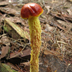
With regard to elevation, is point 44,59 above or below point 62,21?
below

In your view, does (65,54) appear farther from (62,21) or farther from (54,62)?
(62,21)

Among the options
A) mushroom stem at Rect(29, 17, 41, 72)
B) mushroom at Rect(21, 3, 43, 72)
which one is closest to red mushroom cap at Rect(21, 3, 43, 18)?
mushroom at Rect(21, 3, 43, 72)

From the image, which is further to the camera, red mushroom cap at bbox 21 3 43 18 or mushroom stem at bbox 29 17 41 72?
mushroom stem at bbox 29 17 41 72

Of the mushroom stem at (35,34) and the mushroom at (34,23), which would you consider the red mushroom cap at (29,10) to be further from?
the mushroom stem at (35,34)

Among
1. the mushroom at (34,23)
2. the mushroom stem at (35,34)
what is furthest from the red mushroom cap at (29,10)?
the mushroom stem at (35,34)

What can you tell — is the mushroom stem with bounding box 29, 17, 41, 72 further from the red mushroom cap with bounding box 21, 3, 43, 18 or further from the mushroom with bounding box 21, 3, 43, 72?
the red mushroom cap with bounding box 21, 3, 43, 18

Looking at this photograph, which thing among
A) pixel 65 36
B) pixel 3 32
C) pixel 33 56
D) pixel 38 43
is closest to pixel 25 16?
pixel 38 43

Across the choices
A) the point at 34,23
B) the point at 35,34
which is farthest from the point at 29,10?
the point at 35,34

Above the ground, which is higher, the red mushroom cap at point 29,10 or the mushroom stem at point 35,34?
the red mushroom cap at point 29,10
